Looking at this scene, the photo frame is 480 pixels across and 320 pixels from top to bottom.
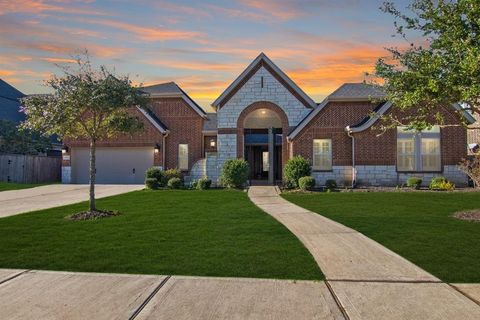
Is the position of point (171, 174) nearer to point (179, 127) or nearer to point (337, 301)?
point (179, 127)

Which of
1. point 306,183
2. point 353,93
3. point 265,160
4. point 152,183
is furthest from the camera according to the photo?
point 265,160

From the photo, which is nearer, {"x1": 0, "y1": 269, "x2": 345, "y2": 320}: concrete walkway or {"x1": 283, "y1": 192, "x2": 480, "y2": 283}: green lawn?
{"x1": 0, "y1": 269, "x2": 345, "y2": 320}: concrete walkway

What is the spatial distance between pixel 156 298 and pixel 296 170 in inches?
676

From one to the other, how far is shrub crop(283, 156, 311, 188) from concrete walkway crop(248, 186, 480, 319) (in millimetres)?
12384

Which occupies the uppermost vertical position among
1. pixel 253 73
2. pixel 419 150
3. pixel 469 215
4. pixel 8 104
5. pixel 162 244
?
pixel 8 104

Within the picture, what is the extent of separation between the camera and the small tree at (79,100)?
11820mm

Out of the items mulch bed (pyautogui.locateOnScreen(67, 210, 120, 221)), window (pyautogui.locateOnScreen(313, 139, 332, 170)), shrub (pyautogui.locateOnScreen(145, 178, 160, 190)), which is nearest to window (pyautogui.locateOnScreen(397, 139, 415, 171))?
window (pyautogui.locateOnScreen(313, 139, 332, 170))

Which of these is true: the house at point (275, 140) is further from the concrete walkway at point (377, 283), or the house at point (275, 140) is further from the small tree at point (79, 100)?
the concrete walkway at point (377, 283)

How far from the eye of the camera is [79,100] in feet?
39.1

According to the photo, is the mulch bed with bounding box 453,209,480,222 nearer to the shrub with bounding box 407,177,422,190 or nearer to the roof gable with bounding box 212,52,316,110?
the shrub with bounding box 407,177,422,190

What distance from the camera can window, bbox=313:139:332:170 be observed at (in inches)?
931

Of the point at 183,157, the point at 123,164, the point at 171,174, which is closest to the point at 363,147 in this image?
the point at 171,174

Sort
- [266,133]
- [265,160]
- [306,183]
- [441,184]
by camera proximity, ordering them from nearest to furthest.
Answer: [306,183] < [441,184] < [266,133] < [265,160]

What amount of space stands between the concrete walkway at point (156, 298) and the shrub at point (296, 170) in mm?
16196
